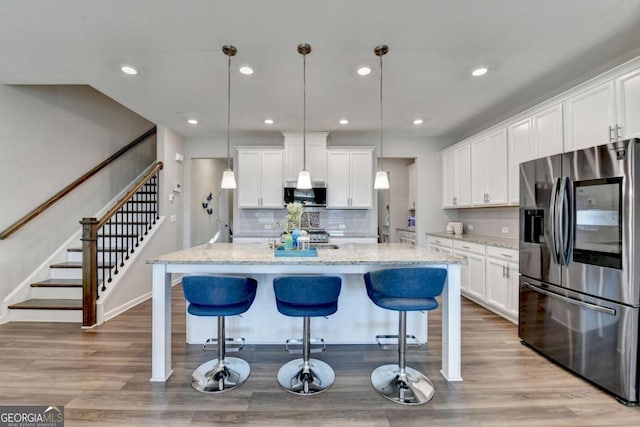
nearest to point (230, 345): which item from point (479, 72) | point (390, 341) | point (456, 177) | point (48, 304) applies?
point (390, 341)

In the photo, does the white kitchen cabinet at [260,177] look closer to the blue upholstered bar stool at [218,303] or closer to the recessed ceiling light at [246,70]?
the recessed ceiling light at [246,70]

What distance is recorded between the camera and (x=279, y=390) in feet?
6.90

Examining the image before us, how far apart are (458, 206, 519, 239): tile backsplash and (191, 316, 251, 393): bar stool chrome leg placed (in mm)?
3859

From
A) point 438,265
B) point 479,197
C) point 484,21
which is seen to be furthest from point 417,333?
point 484,21

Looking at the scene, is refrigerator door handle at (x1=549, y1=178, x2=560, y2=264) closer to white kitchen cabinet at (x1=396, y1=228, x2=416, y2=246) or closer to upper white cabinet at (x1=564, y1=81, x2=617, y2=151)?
upper white cabinet at (x1=564, y1=81, x2=617, y2=151)

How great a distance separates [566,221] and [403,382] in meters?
1.82

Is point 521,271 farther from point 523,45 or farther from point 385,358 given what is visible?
point 523,45

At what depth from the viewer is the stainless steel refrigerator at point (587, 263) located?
1955mm

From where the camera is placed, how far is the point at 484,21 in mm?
2137

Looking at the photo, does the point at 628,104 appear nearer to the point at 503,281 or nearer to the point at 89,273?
the point at 503,281

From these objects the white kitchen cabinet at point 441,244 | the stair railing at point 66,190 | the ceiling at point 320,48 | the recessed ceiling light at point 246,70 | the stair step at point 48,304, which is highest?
the ceiling at point 320,48

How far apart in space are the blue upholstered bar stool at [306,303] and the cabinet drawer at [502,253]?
2.34 meters

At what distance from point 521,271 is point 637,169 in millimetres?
1280

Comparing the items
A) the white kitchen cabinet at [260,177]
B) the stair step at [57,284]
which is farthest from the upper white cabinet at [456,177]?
the stair step at [57,284]
